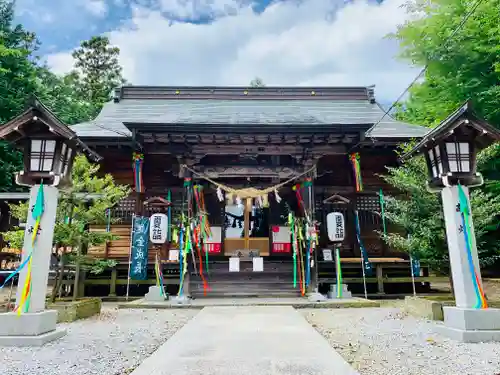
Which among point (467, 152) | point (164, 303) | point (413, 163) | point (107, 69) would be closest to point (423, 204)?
point (413, 163)

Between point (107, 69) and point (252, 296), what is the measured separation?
26.4 meters

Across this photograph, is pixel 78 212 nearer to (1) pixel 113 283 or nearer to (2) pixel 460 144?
(1) pixel 113 283

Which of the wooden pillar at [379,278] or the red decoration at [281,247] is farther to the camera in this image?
the red decoration at [281,247]

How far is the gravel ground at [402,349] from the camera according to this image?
3.41 m

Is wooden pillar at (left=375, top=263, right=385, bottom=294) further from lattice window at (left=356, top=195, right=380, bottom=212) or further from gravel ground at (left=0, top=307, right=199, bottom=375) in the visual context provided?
gravel ground at (left=0, top=307, right=199, bottom=375)

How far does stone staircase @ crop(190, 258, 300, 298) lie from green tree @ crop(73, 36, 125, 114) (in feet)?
75.6

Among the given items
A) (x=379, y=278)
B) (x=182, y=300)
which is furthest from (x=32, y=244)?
(x=379, y=278)

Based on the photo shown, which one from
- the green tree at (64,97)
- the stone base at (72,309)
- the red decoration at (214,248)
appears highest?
the green tree at (64,97)

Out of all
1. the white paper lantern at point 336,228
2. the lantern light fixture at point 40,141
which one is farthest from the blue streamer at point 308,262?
the lantern light fixture at point 40,141

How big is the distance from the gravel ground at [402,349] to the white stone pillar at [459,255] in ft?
2.15

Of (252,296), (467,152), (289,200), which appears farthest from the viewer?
(289,200)

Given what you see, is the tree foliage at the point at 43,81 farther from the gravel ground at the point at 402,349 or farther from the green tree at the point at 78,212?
the gravel ground at the point at 402,349

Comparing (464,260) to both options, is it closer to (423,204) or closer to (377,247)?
(423,204)

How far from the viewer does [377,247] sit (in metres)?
10.8
